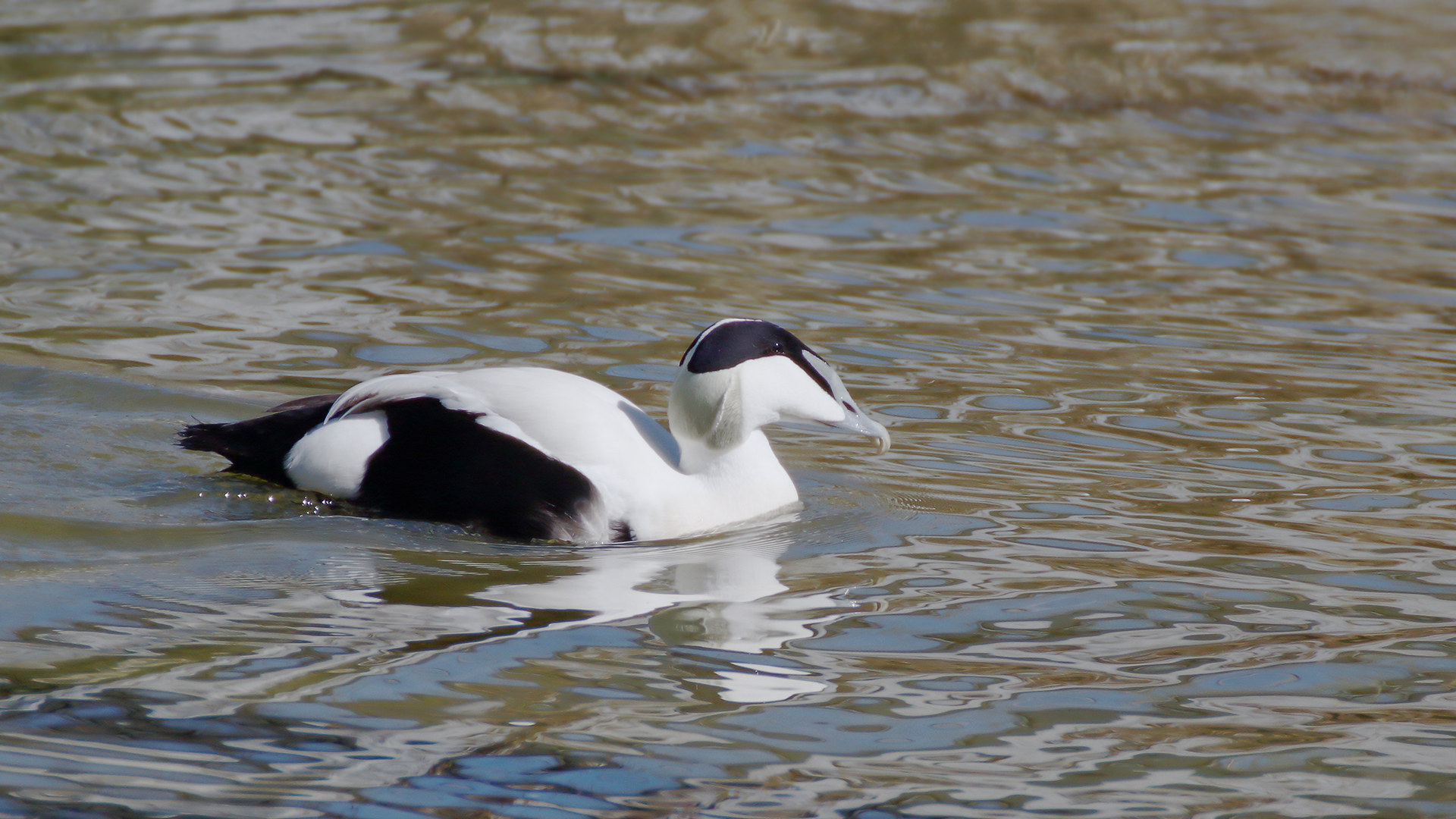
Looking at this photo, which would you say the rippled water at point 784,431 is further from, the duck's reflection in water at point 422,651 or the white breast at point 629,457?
the white breast at point 629,457

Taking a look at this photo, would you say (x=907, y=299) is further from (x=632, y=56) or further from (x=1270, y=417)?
(x=632, y=56)

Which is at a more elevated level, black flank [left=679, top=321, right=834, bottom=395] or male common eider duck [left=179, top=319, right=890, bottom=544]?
black flank [left=679, top=321, right=834, bottom=395]

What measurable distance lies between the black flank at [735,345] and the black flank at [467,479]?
45cm

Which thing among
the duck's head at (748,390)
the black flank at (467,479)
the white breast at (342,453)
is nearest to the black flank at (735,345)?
the duck's head at (748,390)

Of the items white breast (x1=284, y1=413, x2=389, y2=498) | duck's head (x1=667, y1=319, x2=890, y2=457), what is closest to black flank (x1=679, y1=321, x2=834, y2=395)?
duck's head (x1=667, y1=319, x2=890, y2=457)

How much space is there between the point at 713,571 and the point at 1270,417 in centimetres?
237

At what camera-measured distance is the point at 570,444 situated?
4.20m

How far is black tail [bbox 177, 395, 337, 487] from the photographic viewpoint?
4.56m

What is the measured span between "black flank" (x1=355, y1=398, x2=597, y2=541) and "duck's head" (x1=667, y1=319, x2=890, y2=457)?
0.38 m

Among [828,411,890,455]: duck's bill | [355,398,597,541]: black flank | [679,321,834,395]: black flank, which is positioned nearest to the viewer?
[355,398,597,541]: black flank

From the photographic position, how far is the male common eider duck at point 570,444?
166 inches

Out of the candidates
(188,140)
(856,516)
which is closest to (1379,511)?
(856,516)

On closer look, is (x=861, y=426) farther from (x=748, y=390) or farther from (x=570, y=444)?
(x=570, y=444)

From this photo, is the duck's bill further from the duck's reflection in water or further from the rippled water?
the duck's reflection in water
